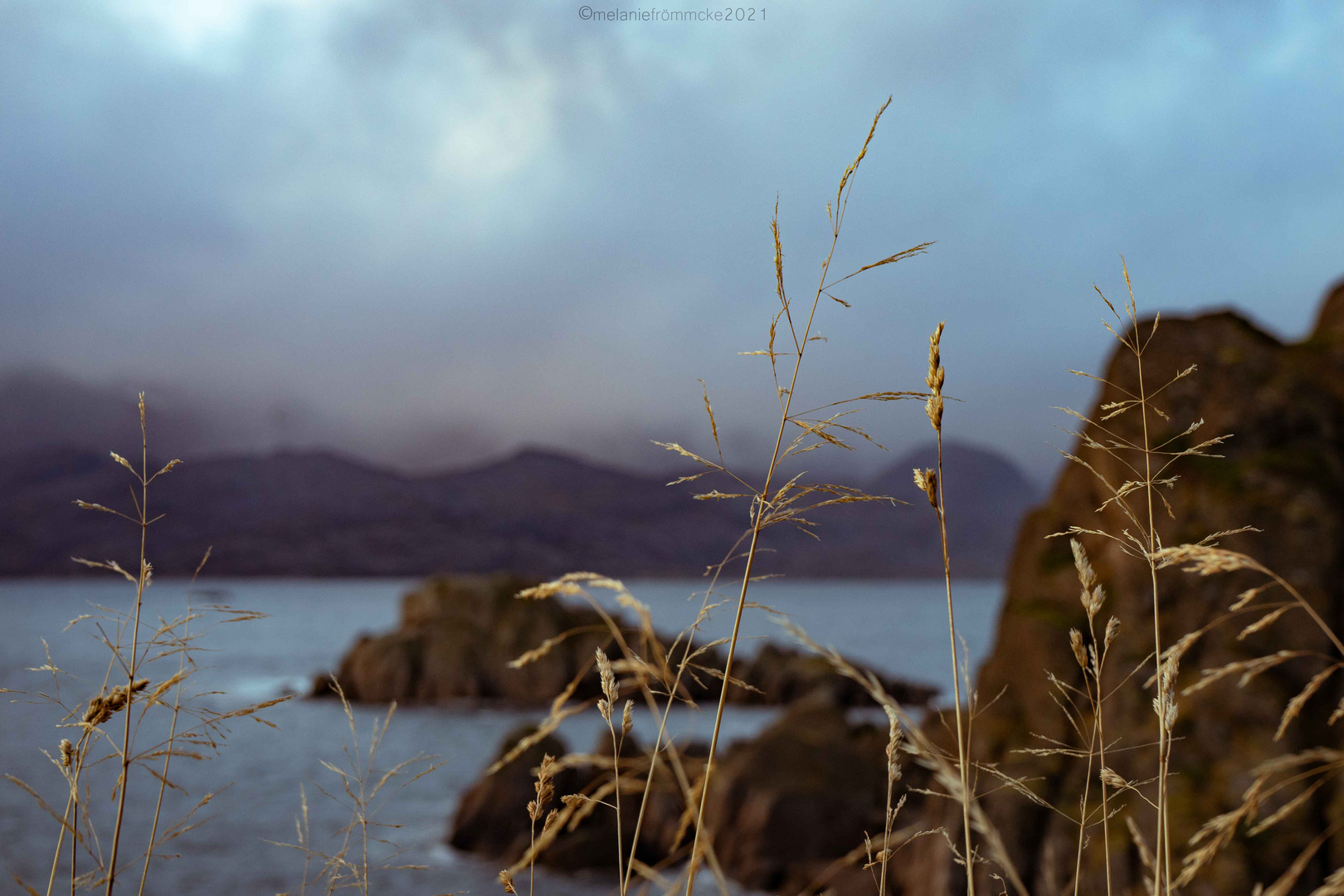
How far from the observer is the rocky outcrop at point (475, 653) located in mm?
52969

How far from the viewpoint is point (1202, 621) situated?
982cm

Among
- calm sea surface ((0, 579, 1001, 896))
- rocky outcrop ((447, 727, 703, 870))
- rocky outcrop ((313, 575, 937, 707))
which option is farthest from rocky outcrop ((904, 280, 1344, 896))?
rocky outcrop ((313, 575, 937, 707))

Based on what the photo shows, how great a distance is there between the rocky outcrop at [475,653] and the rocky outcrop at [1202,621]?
41.4 metres

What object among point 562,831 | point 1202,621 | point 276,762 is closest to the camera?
point 1202,621

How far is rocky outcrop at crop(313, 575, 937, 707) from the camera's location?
53.0m

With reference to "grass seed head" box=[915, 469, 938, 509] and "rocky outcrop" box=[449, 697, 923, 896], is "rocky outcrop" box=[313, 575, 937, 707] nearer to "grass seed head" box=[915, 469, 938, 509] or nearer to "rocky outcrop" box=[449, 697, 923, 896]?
"rocky outcrop" box=[449, 697, 923, 896]

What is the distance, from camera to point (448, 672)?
55719 millimetres

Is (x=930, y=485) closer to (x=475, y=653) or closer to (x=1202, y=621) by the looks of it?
(x=1202, y=621)

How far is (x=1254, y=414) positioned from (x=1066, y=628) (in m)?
3.43

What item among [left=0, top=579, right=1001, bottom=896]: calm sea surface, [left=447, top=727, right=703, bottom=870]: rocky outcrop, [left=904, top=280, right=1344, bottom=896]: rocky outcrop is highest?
[left=904, top=280, right=1344, bottom=896]: rocky outcrop

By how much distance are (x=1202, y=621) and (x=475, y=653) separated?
50.8 m

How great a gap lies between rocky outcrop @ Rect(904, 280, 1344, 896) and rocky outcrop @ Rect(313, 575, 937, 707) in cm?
4139

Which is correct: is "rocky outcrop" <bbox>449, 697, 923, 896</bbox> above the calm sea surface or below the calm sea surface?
above

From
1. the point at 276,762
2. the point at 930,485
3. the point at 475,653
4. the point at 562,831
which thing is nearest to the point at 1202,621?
the point at 930,485
